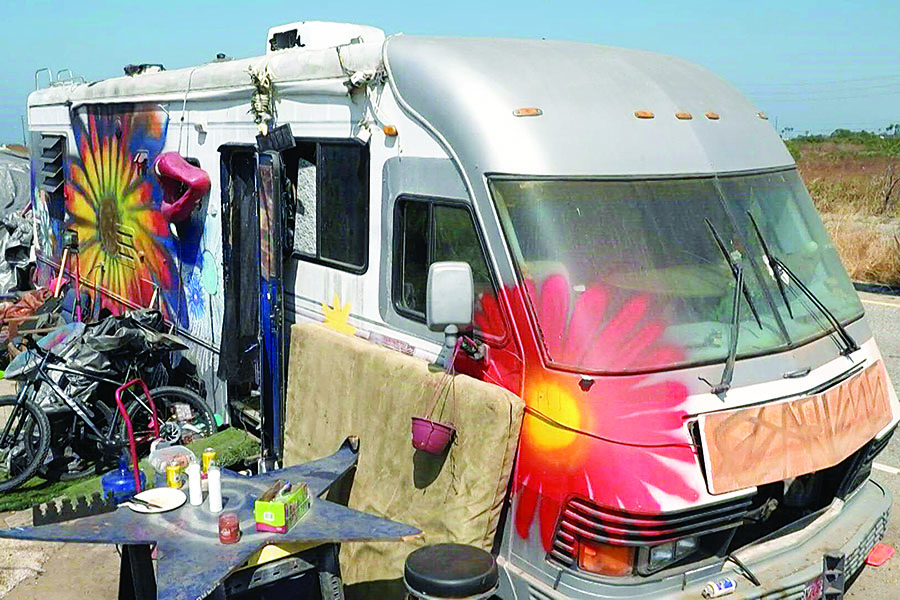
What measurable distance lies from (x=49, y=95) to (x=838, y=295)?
9.06 meters

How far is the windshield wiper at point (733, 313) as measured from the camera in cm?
389

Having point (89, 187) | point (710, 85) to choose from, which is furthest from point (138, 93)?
point (710, 85)

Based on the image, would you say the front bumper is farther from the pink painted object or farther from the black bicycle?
the pink painted object

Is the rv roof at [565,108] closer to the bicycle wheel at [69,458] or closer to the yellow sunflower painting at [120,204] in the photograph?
the yellow sunflower painting at [120,204]

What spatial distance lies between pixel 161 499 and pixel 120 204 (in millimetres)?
5031

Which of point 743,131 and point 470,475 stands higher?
point 743,131

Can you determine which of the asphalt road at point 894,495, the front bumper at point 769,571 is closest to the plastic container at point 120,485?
the front bumper at point 769,571

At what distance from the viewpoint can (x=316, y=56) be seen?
539 centimetres

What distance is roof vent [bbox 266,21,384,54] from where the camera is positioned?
595 centimetres

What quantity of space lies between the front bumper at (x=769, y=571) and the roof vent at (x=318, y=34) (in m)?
3.56

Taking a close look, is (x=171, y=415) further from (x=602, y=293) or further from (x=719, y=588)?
(x=719, y=588)

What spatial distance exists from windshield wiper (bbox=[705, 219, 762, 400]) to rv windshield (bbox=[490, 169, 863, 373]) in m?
0.02

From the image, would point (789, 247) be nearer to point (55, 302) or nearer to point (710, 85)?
point (710, 85)

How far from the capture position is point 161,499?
425cm
